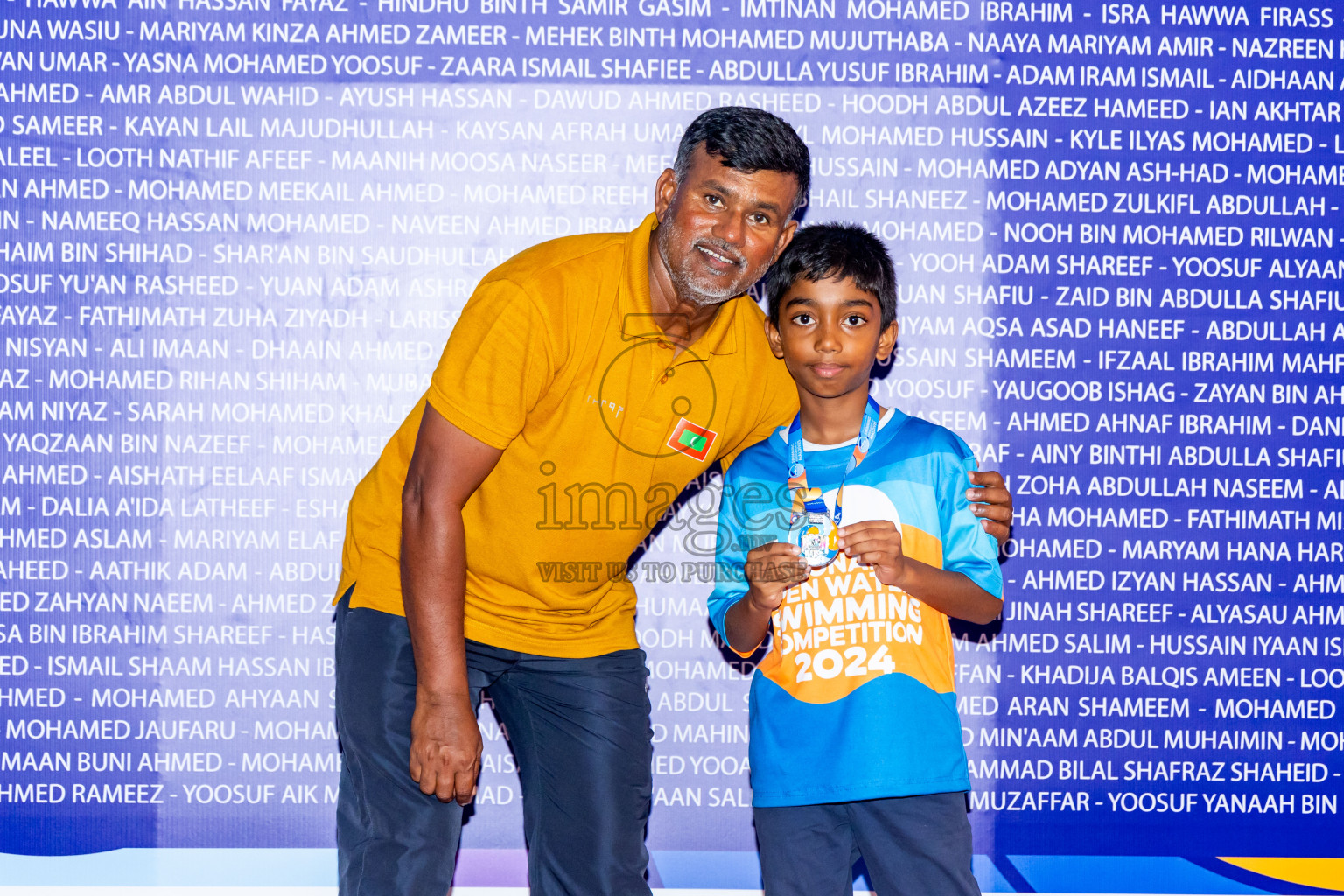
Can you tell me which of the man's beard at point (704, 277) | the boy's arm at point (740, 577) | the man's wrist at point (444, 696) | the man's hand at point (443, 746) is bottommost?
the man's hand at point (443, 746)

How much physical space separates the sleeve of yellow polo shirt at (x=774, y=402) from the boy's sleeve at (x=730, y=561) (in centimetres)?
12

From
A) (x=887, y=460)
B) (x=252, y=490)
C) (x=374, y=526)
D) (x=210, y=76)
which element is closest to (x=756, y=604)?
(x=887, y=460)

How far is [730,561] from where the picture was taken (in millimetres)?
2049

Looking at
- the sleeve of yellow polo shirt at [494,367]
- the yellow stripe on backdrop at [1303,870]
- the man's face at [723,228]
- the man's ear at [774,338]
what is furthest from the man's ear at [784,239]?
the yellow stripe on backdrop at [1303,870]

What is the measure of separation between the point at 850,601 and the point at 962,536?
0.85 ft

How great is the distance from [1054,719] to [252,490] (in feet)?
7.45

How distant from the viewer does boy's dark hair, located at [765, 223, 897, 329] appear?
2.00 m

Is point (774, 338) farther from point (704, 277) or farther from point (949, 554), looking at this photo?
point (949, 554)

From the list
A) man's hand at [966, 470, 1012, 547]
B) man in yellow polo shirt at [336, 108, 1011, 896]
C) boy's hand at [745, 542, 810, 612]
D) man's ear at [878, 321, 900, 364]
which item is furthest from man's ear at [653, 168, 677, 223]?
man's hand at [966, 470, 1012, 547]

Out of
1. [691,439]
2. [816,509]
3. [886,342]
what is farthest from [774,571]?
[886,342]

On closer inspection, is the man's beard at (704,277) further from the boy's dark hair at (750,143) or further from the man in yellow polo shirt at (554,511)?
the boy's dark hair at (750,143)

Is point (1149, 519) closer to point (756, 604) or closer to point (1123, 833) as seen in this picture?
point (1123, 833)

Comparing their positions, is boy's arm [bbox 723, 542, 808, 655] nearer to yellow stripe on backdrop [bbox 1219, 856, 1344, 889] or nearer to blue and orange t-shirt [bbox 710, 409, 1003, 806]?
blue and orange t-shirt [bbox 710, 409, 1003, 806]

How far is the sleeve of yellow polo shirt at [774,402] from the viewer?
2.14m
